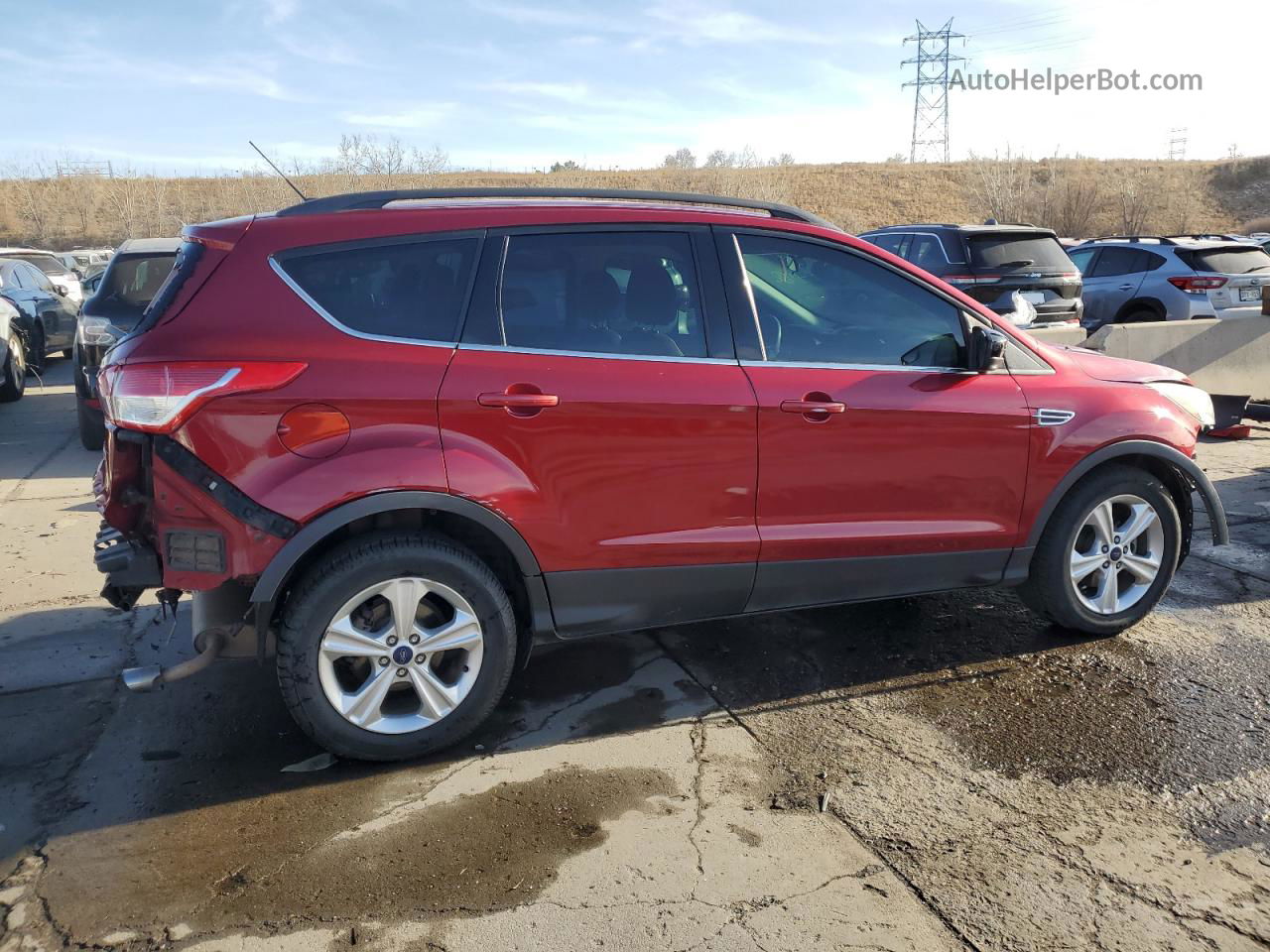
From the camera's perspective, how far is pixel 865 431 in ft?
13.2

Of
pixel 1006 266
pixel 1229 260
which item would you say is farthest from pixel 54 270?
pixel 1229 260

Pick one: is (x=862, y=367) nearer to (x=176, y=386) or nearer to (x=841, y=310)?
(x=841, y=310)

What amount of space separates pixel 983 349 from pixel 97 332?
756cm

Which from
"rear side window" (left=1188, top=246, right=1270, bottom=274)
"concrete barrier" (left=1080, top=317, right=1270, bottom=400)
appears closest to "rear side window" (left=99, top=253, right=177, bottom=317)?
"concrete barrier" (left=1080, top=317, right=1270, bottom=400)

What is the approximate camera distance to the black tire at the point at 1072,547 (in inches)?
176

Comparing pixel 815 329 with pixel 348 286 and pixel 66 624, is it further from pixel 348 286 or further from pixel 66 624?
pixel 66 624

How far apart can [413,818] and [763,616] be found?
2221mm

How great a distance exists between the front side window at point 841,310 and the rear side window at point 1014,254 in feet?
24.4

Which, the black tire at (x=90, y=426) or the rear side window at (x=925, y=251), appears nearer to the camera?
the black tire at (x=90, y=426)

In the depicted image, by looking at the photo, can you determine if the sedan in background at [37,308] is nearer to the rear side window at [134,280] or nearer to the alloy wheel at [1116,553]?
the rear side window at [134,280]

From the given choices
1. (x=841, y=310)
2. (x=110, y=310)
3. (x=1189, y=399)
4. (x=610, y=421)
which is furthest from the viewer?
(x=110, y=310)

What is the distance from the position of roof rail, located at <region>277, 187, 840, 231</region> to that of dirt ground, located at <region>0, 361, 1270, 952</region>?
194 centimetres

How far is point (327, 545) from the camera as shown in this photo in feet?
11.5

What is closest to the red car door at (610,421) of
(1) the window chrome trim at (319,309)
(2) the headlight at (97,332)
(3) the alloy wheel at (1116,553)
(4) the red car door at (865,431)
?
(4) the red car door at (865,431)
